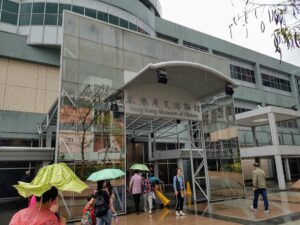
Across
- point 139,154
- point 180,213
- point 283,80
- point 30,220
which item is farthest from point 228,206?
point 283,80

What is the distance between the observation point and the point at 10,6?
765 inches

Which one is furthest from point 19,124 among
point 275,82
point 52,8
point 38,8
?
point 275,82

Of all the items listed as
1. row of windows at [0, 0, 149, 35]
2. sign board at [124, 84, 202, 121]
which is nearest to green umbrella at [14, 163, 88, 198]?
sign board at [124, 84, 202, 121]

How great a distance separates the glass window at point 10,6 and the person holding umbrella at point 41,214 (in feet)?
68.3

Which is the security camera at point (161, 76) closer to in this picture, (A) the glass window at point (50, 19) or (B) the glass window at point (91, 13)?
(B) the glass window at point (91, 13)

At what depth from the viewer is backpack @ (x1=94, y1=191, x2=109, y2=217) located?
18.9 ft

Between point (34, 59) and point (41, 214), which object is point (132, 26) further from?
point (41, 214)

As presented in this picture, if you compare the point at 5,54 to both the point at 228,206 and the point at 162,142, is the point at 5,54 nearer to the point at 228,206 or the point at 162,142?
the point at 162,142

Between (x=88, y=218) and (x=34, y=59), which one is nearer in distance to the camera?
(x=88, y=218)

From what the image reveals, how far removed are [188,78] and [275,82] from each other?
97.3 feet

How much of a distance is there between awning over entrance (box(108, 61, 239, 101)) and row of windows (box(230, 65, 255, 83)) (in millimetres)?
20159

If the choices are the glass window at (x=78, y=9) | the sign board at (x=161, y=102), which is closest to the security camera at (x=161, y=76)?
the sign board at (x=161, y=102)

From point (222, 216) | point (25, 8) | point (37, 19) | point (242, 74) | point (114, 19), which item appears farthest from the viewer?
point (242, 74)

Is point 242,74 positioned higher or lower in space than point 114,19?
lower
